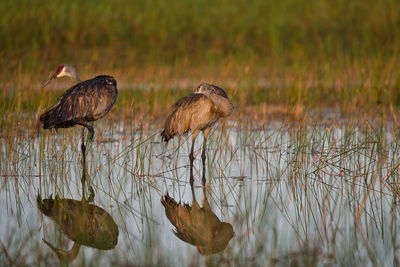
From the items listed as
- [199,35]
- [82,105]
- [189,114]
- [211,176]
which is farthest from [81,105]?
[199,35]

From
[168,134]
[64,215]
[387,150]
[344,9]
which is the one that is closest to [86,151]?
[168,134]

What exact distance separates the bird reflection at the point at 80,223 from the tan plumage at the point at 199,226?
44 cm

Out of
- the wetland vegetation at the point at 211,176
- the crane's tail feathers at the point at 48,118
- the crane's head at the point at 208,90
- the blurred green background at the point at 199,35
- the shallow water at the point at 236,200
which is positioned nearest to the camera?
the shallow water at the point at 236,200

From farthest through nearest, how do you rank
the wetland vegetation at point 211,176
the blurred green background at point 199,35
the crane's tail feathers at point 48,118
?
the blurred green background at point 199,35 < the crane's tail feathers at point 48,118 < the wetland vegetation at point 211,176

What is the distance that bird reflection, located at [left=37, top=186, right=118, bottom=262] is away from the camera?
13.0ft

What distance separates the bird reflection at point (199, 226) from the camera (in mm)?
3955

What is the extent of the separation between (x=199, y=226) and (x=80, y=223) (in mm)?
794

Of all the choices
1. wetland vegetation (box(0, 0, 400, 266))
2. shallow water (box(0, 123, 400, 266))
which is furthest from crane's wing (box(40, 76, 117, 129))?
shallow water (box(0, 123, 400, 266))

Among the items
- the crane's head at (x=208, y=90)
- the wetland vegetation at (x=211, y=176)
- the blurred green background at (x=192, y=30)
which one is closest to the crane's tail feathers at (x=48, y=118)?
the wetland vegetation at (x=211, y=176)

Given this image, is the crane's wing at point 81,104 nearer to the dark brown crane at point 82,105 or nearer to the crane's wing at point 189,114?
the dark brown crane at point 82,105

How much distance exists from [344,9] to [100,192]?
376 inches

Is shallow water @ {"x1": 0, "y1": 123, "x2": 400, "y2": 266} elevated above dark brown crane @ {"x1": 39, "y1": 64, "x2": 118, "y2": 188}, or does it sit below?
below

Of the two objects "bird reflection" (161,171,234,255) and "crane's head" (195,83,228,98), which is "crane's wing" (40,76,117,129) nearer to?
"crane's head" (195,83,228,98)

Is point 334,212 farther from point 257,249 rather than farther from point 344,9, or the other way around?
point 344,9
